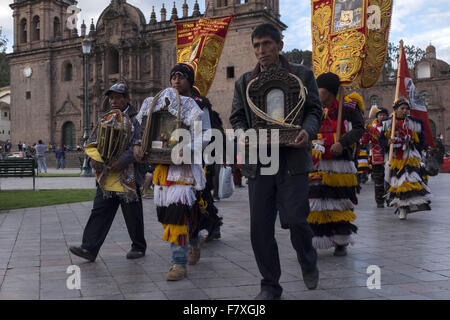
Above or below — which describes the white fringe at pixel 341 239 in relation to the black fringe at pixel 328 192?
below

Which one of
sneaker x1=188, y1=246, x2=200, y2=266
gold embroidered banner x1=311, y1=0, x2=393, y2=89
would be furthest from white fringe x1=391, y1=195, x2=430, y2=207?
sneaker x1=188, y1=246, x2=200, y2=266

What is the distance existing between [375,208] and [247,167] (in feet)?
21.0

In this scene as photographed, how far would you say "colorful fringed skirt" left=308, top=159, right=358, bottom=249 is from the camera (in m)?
4.63

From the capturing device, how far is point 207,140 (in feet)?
13.2

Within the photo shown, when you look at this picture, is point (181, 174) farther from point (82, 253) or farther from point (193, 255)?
point (82, 253)

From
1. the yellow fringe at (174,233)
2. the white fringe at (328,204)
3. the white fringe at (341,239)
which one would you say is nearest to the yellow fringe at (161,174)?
the yellow fringe at (174,233)

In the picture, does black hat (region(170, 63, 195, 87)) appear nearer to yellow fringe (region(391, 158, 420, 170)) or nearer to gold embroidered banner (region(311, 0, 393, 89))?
gold embroidered banner (region(311, 0, 393, 89))

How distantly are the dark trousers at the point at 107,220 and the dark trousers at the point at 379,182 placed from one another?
580cm

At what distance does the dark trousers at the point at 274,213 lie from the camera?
317cm

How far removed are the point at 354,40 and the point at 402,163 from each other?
2.41 m

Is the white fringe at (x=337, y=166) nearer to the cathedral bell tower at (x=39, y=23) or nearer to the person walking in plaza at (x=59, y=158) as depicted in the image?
the person walking in plaza at (x=59, y=158)

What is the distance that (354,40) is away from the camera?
6.09 metres
